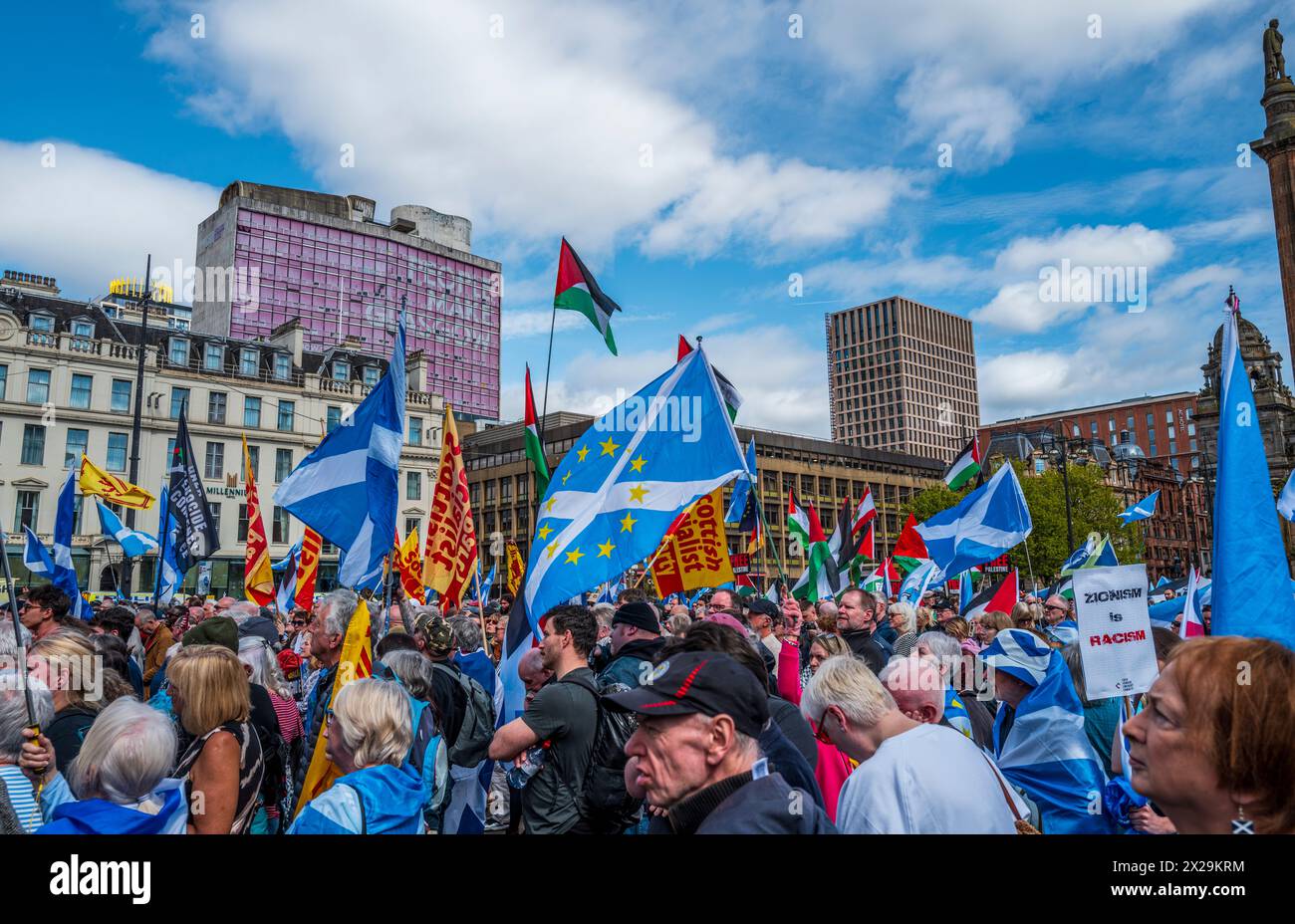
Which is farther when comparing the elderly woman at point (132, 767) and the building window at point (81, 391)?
the building window at point (81, 391)

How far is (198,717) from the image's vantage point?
13.4ft

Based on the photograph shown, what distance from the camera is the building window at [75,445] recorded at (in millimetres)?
46125

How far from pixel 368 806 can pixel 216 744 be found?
1.01m

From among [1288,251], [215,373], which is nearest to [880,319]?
[1288,251]

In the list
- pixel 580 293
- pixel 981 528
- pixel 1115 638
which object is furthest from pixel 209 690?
pixel 981 528

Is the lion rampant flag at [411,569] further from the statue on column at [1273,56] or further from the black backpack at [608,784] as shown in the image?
the statue on column at [1273,56]

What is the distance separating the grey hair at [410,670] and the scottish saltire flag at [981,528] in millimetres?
10279

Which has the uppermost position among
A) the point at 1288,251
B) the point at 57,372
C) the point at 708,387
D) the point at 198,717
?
the point at 1288,251

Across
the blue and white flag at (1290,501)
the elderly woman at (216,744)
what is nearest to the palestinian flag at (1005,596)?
the blue and white flag at (1290,501)

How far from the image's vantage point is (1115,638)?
15.6 feet

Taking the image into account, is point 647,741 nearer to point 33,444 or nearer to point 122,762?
point 122,762

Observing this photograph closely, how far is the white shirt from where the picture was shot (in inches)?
117
